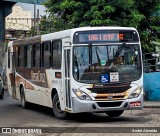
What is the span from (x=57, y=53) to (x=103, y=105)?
252cm

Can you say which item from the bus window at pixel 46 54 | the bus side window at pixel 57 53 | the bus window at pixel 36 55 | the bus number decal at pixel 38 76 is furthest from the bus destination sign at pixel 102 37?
the bus window at pixel 36 55

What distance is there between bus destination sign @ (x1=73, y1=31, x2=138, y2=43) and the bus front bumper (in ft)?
5.88

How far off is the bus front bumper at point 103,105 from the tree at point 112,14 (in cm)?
890

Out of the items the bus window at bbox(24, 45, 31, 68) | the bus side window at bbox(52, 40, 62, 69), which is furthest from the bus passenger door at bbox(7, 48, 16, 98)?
the bus side window at bbox(52, 40, 62, 69)

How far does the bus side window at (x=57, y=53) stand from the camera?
15250mm

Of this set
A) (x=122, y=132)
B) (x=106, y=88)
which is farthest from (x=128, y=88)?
(x=122, y=132)

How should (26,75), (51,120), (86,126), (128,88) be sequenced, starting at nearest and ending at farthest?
(86,126) < (128,88) < (51,120) < (26,75)

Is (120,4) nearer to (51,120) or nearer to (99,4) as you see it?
(99,4)

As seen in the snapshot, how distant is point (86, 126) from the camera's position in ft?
43.9

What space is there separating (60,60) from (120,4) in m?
8.85

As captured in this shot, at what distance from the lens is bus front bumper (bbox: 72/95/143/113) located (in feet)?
45.7

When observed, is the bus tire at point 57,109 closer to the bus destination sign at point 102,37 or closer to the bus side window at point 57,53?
the bus side window at point 57,53

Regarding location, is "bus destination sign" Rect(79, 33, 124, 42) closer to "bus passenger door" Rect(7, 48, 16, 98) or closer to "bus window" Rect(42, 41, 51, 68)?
"bus window" Rect(42, 41, 51, 68)

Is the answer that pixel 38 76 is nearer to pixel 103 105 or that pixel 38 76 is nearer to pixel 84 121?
pixel 84 121
